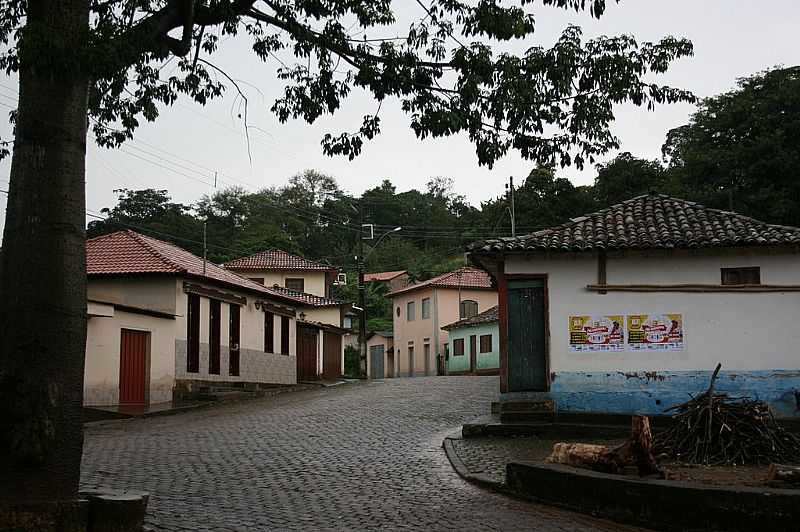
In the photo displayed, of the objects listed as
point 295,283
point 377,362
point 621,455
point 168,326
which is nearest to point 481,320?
point 295,283

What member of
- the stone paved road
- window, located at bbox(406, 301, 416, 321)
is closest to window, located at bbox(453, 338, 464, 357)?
Result: window, located at bbox(406, 301, 416, 321)

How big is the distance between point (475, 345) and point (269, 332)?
19.3m

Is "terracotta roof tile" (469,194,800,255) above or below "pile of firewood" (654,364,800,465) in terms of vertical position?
above

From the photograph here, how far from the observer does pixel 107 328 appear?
22.7m

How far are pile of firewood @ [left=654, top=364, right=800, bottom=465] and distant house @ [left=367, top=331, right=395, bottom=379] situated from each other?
52.1m

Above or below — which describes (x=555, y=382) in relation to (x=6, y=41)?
below

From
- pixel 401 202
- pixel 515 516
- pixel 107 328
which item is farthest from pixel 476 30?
pixel 401 202

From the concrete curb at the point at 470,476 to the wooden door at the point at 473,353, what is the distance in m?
36.3

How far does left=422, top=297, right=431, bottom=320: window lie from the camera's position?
2245 inches

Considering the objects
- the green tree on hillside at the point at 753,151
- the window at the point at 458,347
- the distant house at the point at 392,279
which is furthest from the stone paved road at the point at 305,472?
the distant house at the point at 392,279

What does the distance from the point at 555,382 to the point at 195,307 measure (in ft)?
45.0

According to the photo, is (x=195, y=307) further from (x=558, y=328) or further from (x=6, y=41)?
(x=6, y=41)

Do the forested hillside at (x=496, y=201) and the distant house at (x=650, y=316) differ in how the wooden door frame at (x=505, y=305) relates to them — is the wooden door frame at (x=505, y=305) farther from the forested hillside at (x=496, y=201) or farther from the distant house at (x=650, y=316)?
the forested hillside at (x=496, y=201)

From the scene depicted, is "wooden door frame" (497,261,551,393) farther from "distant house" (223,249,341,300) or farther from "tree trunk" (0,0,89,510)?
"distant house" (223,249,341,300)
